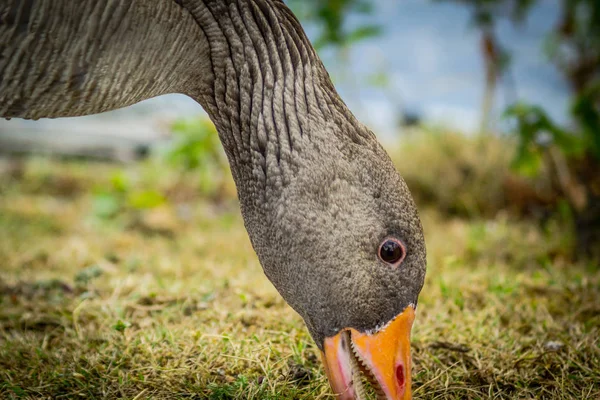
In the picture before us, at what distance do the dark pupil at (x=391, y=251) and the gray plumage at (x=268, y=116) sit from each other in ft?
0.14

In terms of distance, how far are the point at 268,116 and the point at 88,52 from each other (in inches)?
34.0

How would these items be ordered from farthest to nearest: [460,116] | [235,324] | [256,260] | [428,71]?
[428,71] → [460,116] → [256,260] → [235,324]

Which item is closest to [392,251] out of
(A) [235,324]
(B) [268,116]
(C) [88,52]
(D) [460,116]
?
(B) [268,116]

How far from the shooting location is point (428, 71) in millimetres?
15289

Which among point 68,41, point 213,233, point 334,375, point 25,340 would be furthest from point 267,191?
point 213,233

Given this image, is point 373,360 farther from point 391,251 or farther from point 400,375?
point 391,251

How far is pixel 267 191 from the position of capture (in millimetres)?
2535

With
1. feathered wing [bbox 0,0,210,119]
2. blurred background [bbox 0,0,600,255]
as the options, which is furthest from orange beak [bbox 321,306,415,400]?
blurred background [bbox 0,0,600,255]

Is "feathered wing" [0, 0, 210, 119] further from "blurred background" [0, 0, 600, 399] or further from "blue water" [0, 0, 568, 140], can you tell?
"blue water" [0, 0, 568, 140]

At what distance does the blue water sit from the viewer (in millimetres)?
12070

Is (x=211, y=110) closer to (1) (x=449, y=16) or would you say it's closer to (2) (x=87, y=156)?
(2) (x=87, y=156)

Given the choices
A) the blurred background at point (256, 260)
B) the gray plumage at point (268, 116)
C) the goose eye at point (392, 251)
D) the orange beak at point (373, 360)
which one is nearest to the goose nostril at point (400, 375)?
the orange beak at point (373, 360)

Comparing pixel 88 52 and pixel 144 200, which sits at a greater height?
pixel 88 52

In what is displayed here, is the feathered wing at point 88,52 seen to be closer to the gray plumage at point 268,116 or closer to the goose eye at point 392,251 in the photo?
the gray plumage at point 268,116
